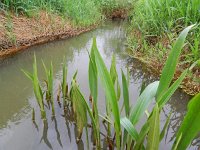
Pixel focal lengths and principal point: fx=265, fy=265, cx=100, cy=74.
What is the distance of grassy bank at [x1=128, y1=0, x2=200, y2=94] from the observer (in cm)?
330

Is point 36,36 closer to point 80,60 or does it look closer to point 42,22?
point 42,22

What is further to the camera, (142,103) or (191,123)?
(142,103)

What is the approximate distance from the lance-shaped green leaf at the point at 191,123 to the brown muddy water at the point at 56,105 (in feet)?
2.43

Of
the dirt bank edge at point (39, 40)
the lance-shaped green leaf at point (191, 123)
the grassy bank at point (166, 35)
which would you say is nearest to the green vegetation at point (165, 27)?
the grassy bank at point (166, 35)

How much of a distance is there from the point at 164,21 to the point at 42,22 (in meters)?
2.32

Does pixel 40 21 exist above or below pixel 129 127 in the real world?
above

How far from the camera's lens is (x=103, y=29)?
6602mm

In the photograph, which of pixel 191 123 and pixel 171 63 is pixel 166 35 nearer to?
pixel 171 63

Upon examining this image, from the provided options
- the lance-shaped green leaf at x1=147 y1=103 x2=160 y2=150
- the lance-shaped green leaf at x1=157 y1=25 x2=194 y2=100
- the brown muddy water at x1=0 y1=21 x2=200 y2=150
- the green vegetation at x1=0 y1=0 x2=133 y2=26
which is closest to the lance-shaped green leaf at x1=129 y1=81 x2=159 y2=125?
the lance-shaped green leaf at x1=157 y1=25 x2=194 y2=100

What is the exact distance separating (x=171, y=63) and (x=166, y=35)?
8.93 ft

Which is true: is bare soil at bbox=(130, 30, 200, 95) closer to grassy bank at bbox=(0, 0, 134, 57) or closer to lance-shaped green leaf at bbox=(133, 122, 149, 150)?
grassy bank at bbox=(0, 0, 134, 57)

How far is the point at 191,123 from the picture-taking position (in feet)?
4.31

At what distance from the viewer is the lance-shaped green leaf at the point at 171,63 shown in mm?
1414

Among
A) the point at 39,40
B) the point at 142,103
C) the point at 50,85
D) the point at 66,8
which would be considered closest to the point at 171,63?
the point at 142,103
